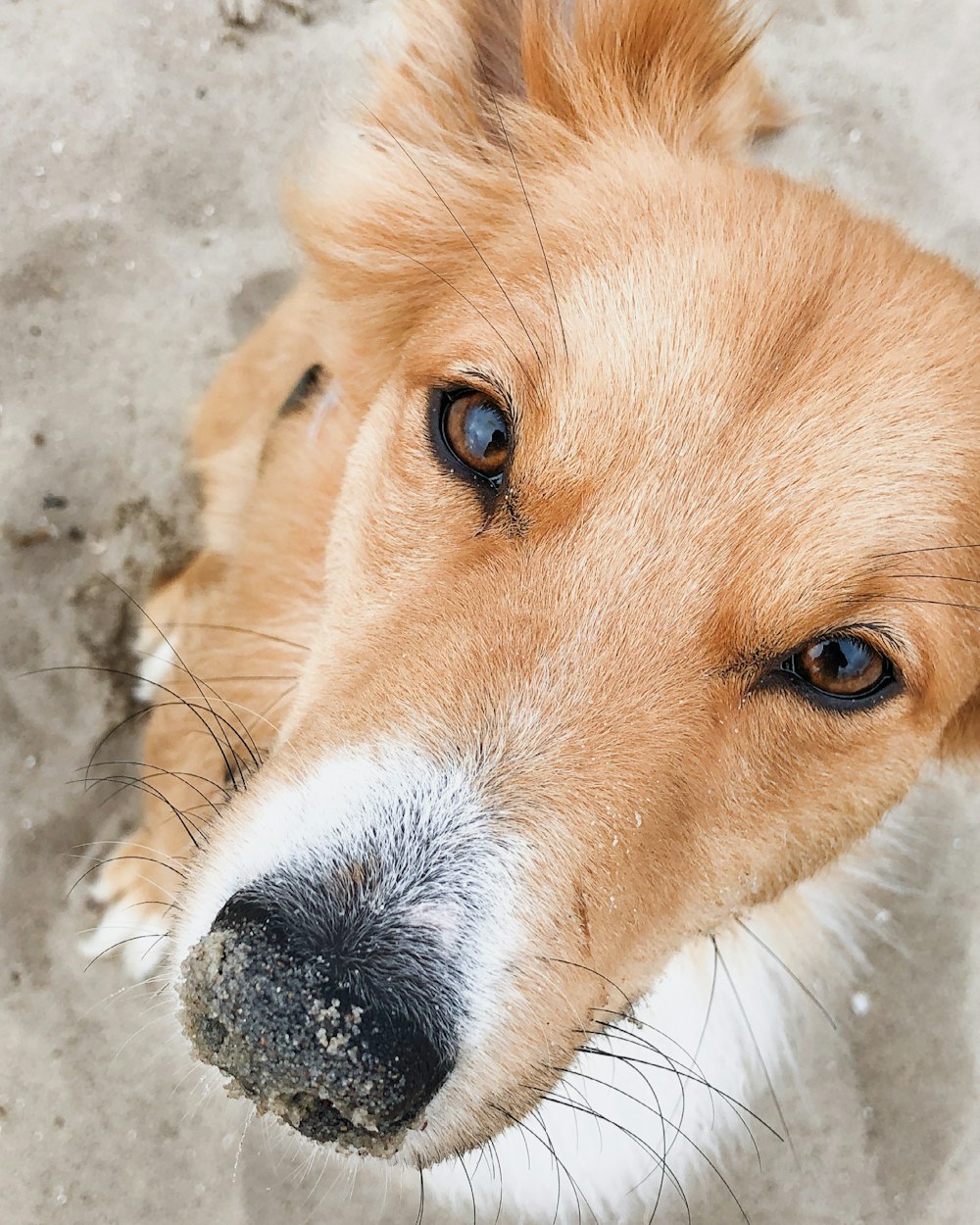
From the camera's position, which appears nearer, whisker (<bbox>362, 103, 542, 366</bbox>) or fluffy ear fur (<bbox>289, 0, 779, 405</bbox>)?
whisker (<bbox>362, 103, 542, 366</bbox>)

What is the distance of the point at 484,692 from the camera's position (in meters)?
1.36

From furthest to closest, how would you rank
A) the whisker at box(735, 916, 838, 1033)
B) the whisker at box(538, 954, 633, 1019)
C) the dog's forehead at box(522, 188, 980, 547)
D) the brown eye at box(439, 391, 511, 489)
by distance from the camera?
the whisker at box(735, 916, 838, 1033)
the brown eye at box(439, 391, 511, 489)
the dog's forehead at box(522, 188, 980, 547)
the whisker at box(538, 954, 633, 1019)

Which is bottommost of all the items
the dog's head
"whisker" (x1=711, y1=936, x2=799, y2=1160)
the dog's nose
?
"whisker" (x1=711, y1=936, x2=799, y2=1160)

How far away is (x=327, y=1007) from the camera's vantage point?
1149mm

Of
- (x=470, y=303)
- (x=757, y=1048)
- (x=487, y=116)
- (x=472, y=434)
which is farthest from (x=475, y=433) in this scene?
(x=757, y=1048)

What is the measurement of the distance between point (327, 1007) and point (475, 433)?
942 millimetres

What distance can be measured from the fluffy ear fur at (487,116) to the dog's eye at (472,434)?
0.37m

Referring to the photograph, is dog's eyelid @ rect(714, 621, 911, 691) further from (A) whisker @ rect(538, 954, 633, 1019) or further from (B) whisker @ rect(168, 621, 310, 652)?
(B) whisker @ rect(168, 621, 310, 652)

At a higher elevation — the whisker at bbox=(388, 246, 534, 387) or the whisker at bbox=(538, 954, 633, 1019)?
the whisker at bbox=(388, 246, 534, 387)

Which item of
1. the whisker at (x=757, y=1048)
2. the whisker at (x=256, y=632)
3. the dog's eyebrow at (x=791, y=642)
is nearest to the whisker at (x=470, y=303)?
the dog's eyebrow at (x=791, y=642)

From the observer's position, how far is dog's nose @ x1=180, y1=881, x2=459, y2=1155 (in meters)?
1.15

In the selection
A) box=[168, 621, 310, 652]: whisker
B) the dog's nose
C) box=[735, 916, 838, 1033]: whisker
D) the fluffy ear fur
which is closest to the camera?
the dog's nose

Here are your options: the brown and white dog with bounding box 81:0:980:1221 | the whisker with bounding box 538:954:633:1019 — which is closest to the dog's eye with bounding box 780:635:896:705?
the brown and white dog with bounding box 81:0:980:1221

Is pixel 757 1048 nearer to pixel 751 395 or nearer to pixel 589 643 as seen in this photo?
pixel 589 643
